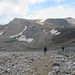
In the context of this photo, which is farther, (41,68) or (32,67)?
(32,67)

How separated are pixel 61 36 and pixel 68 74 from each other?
432 ft

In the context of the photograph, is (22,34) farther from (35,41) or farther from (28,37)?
(35,41)

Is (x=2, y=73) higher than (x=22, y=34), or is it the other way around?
(x=22, y=34)

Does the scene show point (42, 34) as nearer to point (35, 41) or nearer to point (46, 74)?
point (35, 41)

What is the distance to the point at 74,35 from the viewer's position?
142 metres

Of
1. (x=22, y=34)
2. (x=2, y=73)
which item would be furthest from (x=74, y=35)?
(x=2, y=73)

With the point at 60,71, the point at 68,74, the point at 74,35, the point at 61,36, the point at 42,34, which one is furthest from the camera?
the point at 42,34

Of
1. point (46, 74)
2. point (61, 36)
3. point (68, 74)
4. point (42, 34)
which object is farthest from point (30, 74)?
point (42, 34)

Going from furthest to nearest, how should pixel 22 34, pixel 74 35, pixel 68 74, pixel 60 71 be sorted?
1. pixel 22 34
2. pixel 74 35
3. pixel 60 71
4. pixel 68 74

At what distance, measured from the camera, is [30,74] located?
80.0 feet

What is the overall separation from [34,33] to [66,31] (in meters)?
29.5

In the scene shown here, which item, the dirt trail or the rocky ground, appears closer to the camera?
the rocky ground

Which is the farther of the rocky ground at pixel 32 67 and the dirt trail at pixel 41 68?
the dirt trail at pixel 41 68

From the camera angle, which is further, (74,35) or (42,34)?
(42,34)
